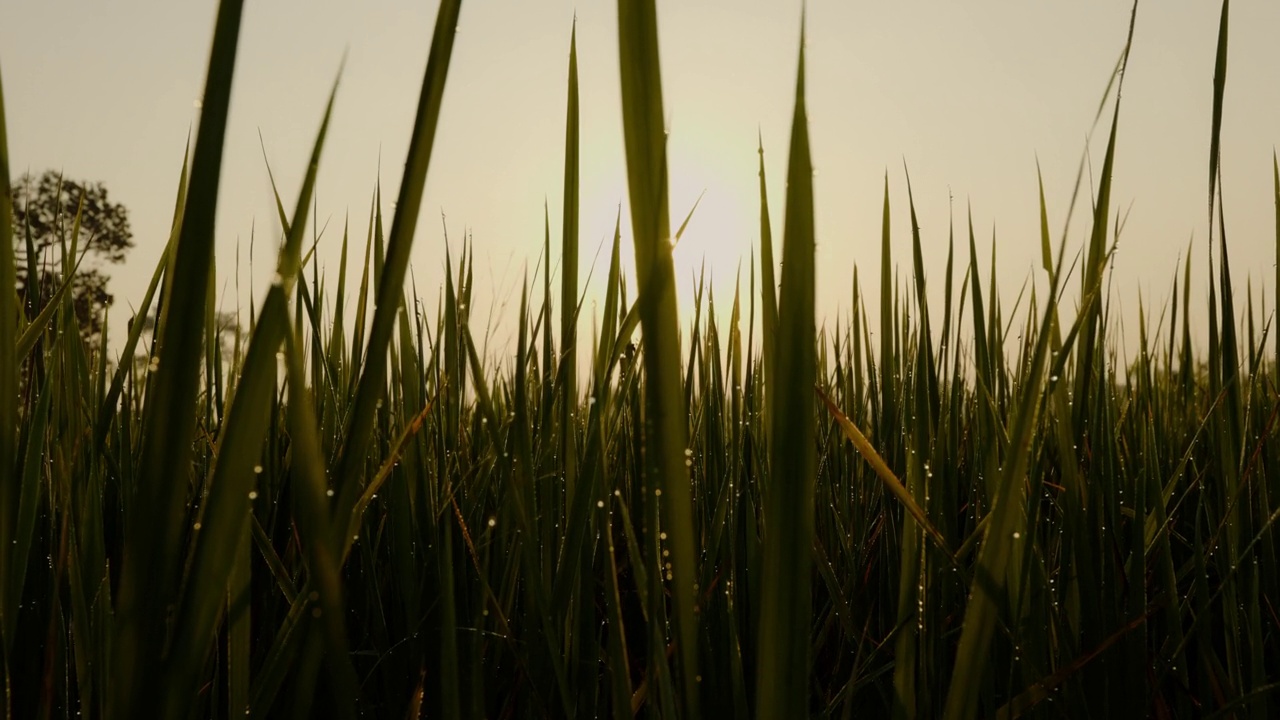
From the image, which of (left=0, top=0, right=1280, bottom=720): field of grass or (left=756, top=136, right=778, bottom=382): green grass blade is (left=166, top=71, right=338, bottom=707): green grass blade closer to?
(left=0, top=0, right=1280, bottom=720): field of grass

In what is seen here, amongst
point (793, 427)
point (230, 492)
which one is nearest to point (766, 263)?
point (793, 427)

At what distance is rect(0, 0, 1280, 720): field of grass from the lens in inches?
15.3

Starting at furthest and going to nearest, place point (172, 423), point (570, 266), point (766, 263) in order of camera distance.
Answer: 1. point (570, 266)
2. point (766, 263)
3. point (172, 423)

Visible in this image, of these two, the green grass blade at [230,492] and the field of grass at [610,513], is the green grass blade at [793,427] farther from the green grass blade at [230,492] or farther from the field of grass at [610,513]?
the green grass blade at [230,492]

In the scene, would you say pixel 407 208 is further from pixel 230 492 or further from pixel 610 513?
pixel 610 513

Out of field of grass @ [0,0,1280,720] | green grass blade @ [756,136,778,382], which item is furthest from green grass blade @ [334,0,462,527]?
green grass blade @ [756,136,778,382]

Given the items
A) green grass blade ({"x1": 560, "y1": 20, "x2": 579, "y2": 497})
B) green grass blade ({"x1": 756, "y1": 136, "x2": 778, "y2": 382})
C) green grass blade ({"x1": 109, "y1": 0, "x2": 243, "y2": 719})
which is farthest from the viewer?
green grass blade ({"x1": 560, "y1": 20, "x2": 579, "y2": 497})

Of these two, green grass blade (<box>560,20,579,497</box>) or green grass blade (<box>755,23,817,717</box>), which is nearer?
green grass blade (<box>755,23,817,717</box>)

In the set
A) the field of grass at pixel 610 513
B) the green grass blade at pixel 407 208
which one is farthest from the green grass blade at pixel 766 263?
the green grass blade at pixel 407 208

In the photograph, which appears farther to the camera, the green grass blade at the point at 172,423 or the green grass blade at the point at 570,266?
the green grass blade at the point at 570,266

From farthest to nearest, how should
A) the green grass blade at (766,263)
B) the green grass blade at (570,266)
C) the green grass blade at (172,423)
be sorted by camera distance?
the green grass blade at (570,266) → the green grass blade at (766,263) → the green grass blade at (172,423)

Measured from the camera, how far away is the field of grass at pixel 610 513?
15.3 inches

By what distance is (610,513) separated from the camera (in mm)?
824

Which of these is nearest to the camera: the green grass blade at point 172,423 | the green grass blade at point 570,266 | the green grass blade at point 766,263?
the green grass blade at point 172,423
